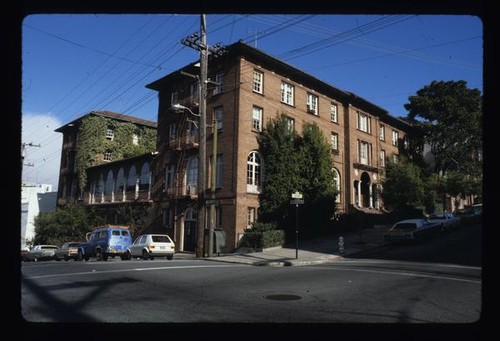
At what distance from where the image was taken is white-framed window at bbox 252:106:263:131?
32.3m

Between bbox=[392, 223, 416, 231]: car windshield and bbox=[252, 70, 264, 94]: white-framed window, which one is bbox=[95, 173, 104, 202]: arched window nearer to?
bbox=[252, 70, 264, 94]: white-framed window

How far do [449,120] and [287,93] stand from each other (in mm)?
20900

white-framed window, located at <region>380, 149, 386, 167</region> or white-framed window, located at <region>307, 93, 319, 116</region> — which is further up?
white-framed window, located at <region>307, 93, 319, 116</region>

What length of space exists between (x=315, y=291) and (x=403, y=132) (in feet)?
151

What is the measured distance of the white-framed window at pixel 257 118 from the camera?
32344 mm

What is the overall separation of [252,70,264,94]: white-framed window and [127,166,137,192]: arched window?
17136mm

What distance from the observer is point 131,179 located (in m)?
43.6

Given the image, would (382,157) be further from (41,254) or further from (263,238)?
(41,254)

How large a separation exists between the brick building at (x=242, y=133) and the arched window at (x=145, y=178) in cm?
191

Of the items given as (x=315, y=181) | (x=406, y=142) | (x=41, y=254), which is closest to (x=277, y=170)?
(x=315, y=181)

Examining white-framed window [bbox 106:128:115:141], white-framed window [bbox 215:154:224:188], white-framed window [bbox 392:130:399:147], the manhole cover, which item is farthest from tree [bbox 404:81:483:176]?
the manhole cover

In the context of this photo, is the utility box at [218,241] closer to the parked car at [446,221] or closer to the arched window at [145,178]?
the arched window at [145,178]
